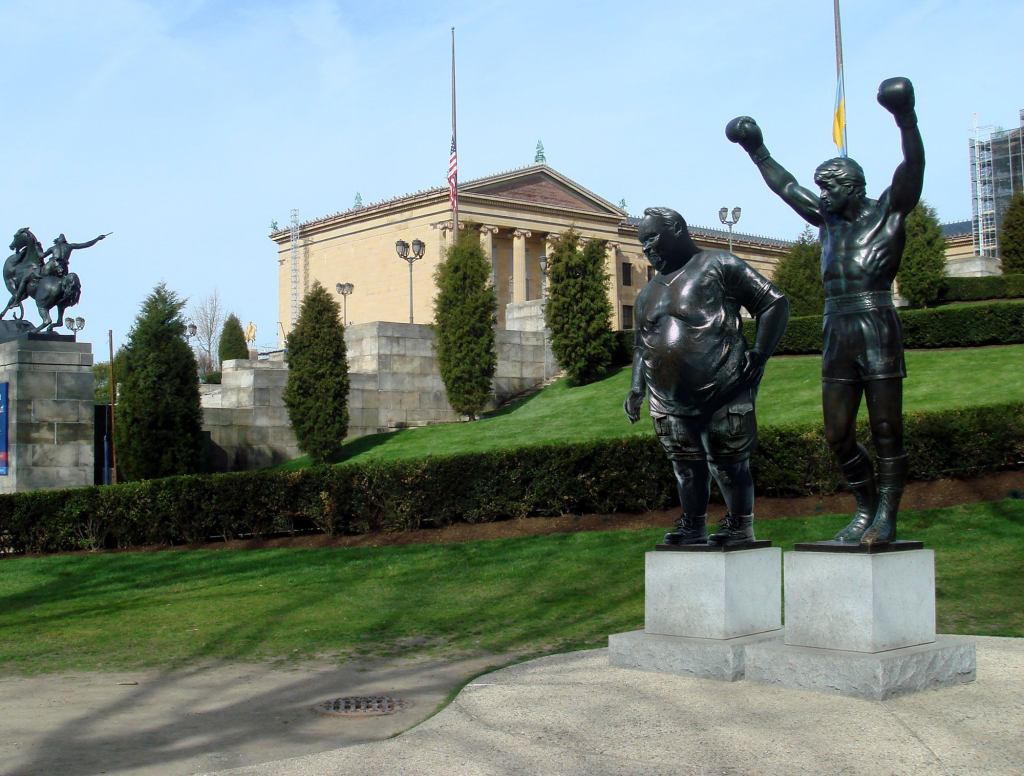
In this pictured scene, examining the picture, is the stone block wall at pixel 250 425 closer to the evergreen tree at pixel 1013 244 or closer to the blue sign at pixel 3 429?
the blue sign at pixel 3 429

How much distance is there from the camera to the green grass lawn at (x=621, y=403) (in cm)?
2091

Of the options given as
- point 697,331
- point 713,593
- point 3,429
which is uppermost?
point 697,331

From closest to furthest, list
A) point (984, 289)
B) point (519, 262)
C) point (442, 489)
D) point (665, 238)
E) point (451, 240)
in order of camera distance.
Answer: point (665, 238), point (442, 489), point (984, 289), point (451, 240), point (519, 262)

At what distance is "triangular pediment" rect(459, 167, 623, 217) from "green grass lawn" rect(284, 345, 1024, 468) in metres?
28.8

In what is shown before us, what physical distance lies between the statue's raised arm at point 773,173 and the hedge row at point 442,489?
6915 millimetres

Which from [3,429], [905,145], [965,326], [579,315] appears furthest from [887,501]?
[579,315]

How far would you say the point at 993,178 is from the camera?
198 feet

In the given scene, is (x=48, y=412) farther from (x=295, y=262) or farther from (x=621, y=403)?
(x=295, y=262)

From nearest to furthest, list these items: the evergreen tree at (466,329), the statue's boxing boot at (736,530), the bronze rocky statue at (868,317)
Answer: the bronze rocky statue at (868,317) < the statue's boxing boot at (736,530) < the evergreen tree at (466,329)

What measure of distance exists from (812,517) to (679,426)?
6432mm

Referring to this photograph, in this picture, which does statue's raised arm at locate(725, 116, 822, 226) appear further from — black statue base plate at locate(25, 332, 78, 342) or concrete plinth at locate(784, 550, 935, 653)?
black statue base plate at locate(25, 332, 78, 342)

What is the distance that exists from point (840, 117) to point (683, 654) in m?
20.0

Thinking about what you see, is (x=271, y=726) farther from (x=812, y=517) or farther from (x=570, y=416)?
(x=570, y=416)

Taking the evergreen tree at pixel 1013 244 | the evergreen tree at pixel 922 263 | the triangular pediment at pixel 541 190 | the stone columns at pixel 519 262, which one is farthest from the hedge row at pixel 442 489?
the stone columns at pixel 519 262
